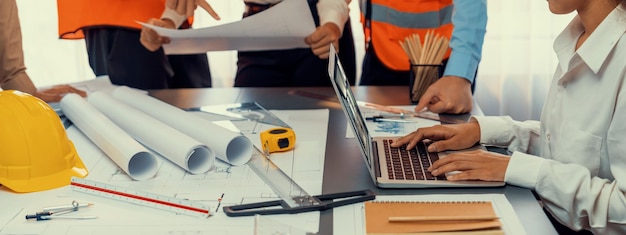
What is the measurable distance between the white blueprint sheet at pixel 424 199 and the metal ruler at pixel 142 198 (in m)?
0.20

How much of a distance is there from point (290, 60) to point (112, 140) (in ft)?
2.67

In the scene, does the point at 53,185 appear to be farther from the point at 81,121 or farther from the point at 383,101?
the point at 383,101

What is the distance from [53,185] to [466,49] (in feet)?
3.42

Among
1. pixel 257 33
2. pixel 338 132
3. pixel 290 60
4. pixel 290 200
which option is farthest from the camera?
pixel 290 60

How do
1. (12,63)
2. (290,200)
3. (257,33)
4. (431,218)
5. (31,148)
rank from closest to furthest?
(431,218)
(290,200)
(31,148)
(257,33)
(12,63)

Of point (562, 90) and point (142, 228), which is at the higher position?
point (562, 90)

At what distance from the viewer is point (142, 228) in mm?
1048

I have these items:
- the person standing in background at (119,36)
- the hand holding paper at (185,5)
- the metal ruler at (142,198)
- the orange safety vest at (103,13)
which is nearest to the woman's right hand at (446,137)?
the metal ruler at (142,198)

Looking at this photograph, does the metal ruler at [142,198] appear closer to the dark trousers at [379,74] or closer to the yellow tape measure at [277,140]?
the yellow tape measure at [277,140]

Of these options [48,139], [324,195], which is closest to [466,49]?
[324,195]

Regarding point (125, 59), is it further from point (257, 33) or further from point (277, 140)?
point (277, 140)

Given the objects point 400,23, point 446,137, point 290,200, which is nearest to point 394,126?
point 446,137

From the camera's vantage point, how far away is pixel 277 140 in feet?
4.60

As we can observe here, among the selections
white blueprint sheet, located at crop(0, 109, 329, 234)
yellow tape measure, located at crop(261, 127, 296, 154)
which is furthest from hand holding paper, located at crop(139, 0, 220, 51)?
yellow tape measure, located at crop(261, 127, 296, 154)
